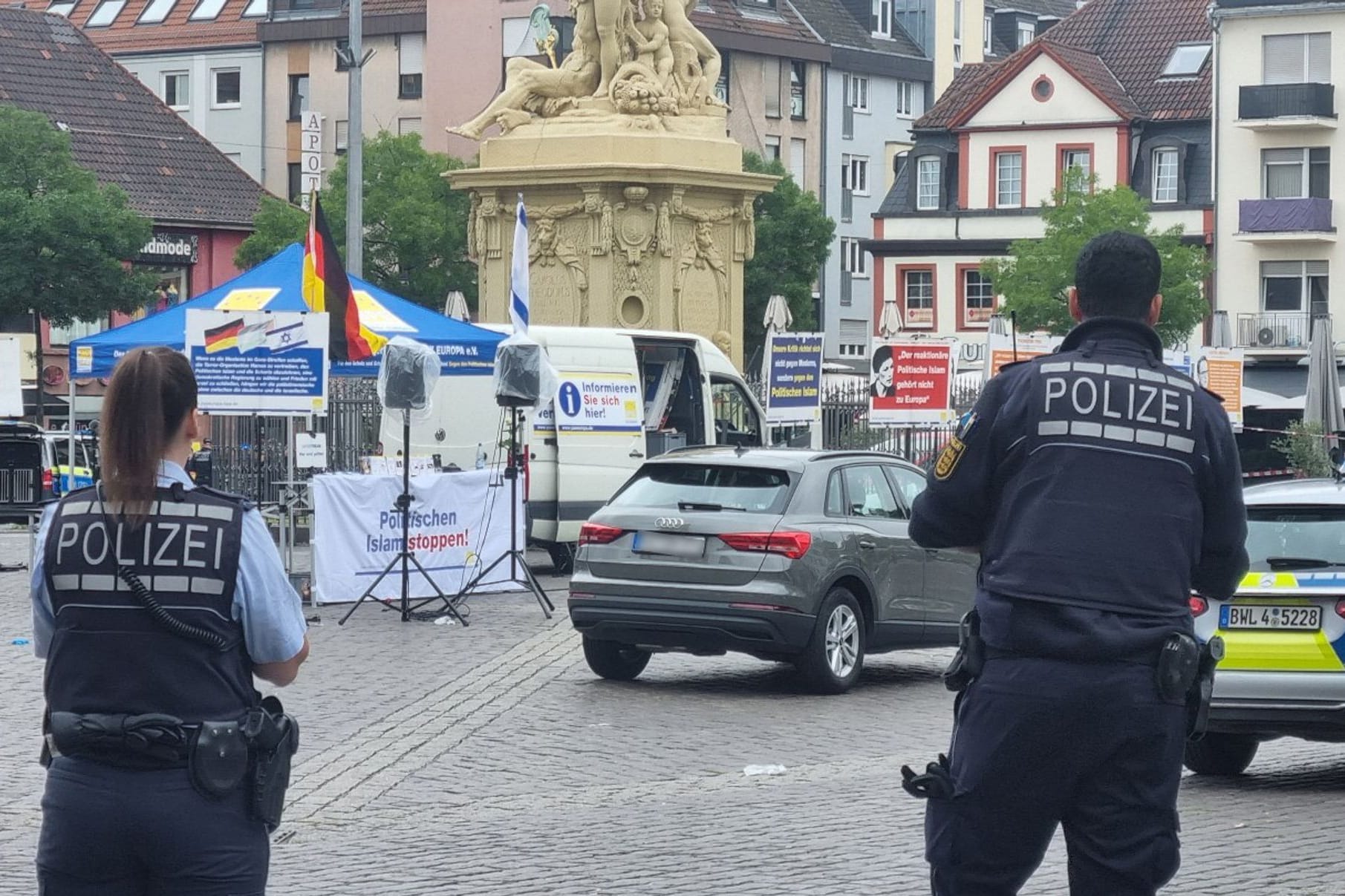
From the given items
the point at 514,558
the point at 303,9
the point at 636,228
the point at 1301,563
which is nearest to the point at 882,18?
the point at 303,9

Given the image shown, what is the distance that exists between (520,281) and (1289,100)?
45.0m

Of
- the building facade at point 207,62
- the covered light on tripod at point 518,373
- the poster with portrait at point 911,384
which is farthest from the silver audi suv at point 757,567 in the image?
the building facade at point 207,62

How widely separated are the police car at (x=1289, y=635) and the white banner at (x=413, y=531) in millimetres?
9918

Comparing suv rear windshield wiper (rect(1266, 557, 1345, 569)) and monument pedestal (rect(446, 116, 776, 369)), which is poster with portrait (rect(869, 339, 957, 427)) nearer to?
monument pedestal (rect(446, 116, 776, 369))

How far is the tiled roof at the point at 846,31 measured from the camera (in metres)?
87.6

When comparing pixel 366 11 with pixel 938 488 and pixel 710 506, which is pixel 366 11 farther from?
pixel 938 488

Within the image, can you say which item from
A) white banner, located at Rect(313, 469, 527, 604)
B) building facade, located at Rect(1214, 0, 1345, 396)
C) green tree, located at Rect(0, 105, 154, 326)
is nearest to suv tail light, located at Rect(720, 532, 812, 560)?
white banner, located at Rect(313, 469, 527, 604)

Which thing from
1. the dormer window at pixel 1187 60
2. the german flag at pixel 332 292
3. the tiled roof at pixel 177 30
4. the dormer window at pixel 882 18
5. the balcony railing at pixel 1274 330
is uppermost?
the dormer window at pixel 882 18

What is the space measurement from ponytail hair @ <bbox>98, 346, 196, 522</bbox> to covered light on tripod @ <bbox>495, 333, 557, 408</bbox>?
1537 centimetres

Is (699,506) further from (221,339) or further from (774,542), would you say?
(221,339)

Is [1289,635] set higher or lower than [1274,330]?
lower

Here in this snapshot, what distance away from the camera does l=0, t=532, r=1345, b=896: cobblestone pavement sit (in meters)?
9.08

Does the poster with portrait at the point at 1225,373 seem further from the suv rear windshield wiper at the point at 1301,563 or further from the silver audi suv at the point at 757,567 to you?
the suv rear windshield wiper at the point at 1301,563

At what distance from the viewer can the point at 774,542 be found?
1495 centimetres
